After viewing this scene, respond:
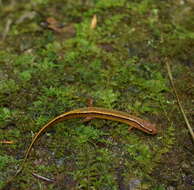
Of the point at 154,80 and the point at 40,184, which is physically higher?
the point at 154,80

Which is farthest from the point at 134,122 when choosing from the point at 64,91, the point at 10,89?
the point at 10,89

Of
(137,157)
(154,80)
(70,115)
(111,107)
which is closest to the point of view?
(137,157)

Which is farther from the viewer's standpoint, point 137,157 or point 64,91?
point 64,91

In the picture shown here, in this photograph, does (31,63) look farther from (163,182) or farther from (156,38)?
(163,182)

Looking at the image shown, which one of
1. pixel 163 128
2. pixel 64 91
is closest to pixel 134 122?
pixel 163 128

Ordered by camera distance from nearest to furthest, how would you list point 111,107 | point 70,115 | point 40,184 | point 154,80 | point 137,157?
→ point 40,184, point 137,157, point 70,115, point 111,107, point 154,80

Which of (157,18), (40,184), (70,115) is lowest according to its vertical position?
(40,184)
